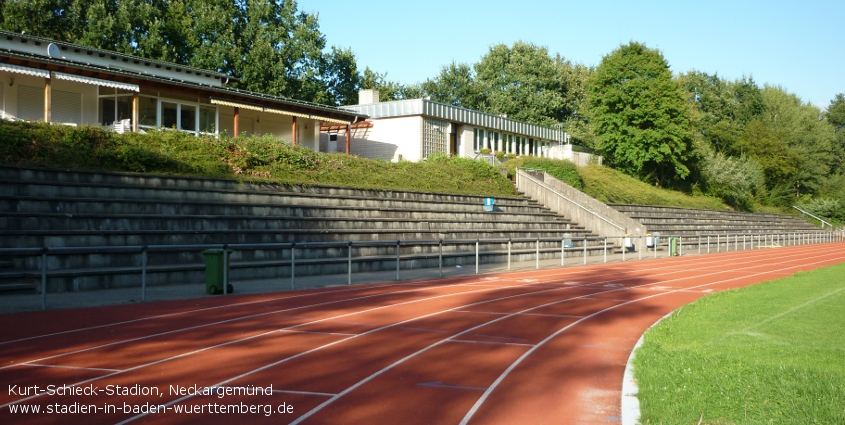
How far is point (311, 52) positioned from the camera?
5203cm

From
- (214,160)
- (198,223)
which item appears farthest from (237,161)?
(198,223)

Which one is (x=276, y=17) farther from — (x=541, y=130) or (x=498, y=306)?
(x=498, y=306)

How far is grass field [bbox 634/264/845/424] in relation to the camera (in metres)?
5.90

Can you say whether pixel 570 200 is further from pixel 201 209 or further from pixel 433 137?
pixel 201 209

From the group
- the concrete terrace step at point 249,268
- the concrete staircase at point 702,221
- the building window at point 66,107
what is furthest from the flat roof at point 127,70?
the concrete staircase at point 702,221

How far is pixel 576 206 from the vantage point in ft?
115

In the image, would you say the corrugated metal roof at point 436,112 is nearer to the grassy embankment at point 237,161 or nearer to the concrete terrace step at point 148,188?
the grassy embankment at point 237,161

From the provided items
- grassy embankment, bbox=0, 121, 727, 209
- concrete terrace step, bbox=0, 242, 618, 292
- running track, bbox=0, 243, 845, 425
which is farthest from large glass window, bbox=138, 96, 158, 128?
running track, bbox=0, 243, 845, 425

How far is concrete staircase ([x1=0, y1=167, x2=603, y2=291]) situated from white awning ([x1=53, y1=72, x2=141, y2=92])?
24.3 ft

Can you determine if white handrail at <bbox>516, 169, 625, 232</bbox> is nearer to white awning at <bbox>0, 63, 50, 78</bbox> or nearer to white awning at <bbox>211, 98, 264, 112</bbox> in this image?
white awning at <bbox>211, 98, 264, 112</bbox>

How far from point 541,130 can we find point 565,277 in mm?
35511

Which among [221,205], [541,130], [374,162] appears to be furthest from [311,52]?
[221,205]

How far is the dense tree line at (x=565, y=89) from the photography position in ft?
151

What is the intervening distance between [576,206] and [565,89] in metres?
43.5
